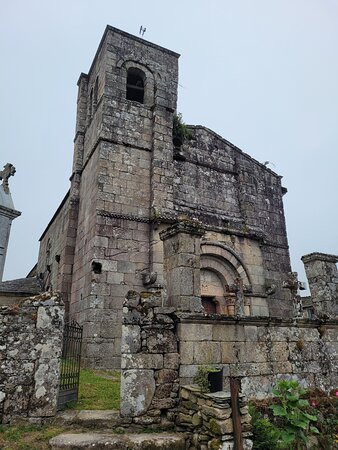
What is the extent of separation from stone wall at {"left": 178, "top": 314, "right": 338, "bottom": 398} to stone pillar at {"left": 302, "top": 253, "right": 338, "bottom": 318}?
0.81 meters

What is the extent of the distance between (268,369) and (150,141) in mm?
8174

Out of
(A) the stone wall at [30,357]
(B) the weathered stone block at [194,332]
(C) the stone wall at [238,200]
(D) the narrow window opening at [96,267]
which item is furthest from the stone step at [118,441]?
(C) the stone wall at [238,200]

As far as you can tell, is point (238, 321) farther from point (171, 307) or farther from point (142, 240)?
point (142, 240)

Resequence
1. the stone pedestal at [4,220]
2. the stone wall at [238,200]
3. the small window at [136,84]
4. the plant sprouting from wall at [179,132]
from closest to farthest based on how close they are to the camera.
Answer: the stone pedestal at [4,220], the stone wall at [238,200], the plant sprouting from wall at [179,132], the small window at [136,84]

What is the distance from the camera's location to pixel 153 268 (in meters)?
9.75

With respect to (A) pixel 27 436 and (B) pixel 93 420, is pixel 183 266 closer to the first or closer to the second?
(B) pixel 93 420

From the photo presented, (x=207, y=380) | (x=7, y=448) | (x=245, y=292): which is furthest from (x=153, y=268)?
(x=7, y=448)

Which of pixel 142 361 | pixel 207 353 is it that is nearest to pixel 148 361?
pixel 142 361

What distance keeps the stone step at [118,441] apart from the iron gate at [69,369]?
990 millimetres

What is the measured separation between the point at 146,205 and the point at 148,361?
6402 mm

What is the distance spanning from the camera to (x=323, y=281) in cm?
767

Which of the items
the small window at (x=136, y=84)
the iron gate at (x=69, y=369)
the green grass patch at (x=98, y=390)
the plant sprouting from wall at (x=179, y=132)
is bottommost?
the green grass patch at (x=98, y=390)

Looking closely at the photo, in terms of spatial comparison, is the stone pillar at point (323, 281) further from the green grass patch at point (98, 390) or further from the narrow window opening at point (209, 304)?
the green grass patch at point (98, 390)

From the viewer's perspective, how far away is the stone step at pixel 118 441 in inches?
154
